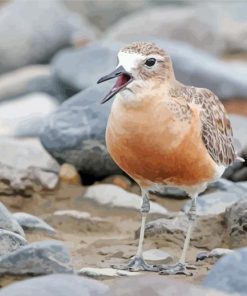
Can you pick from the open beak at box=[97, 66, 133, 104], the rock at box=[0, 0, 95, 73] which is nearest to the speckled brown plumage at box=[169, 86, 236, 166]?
the open beak at box=[97, 66, 133, 104]

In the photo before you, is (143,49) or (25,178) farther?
(25,178)

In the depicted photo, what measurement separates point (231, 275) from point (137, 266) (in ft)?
5.30

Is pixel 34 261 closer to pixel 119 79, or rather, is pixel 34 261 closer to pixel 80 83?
pixel 119 79

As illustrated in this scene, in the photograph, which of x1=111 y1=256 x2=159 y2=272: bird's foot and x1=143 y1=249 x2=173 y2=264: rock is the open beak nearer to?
x1=111 y1=256 x2=159 y2=272: bird's foot

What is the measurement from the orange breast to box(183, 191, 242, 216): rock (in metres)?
1.57

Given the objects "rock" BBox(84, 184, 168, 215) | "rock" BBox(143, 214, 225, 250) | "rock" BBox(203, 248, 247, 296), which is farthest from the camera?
"rock" BBox(84, 184, 168, 215)

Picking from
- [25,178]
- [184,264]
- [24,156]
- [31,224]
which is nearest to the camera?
[184,264]

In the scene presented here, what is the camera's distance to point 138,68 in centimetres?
689

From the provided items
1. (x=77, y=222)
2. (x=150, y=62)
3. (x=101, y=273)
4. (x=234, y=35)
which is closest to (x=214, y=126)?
(x=150, y=62)

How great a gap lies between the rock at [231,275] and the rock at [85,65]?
739 centimetres

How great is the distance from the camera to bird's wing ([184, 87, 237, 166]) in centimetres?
749

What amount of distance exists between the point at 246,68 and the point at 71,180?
5662 millimetres

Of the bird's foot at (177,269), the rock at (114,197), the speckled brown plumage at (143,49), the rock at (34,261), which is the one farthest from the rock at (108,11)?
the rock at (34,261)

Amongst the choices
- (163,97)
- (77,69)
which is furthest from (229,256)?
(77,69)
